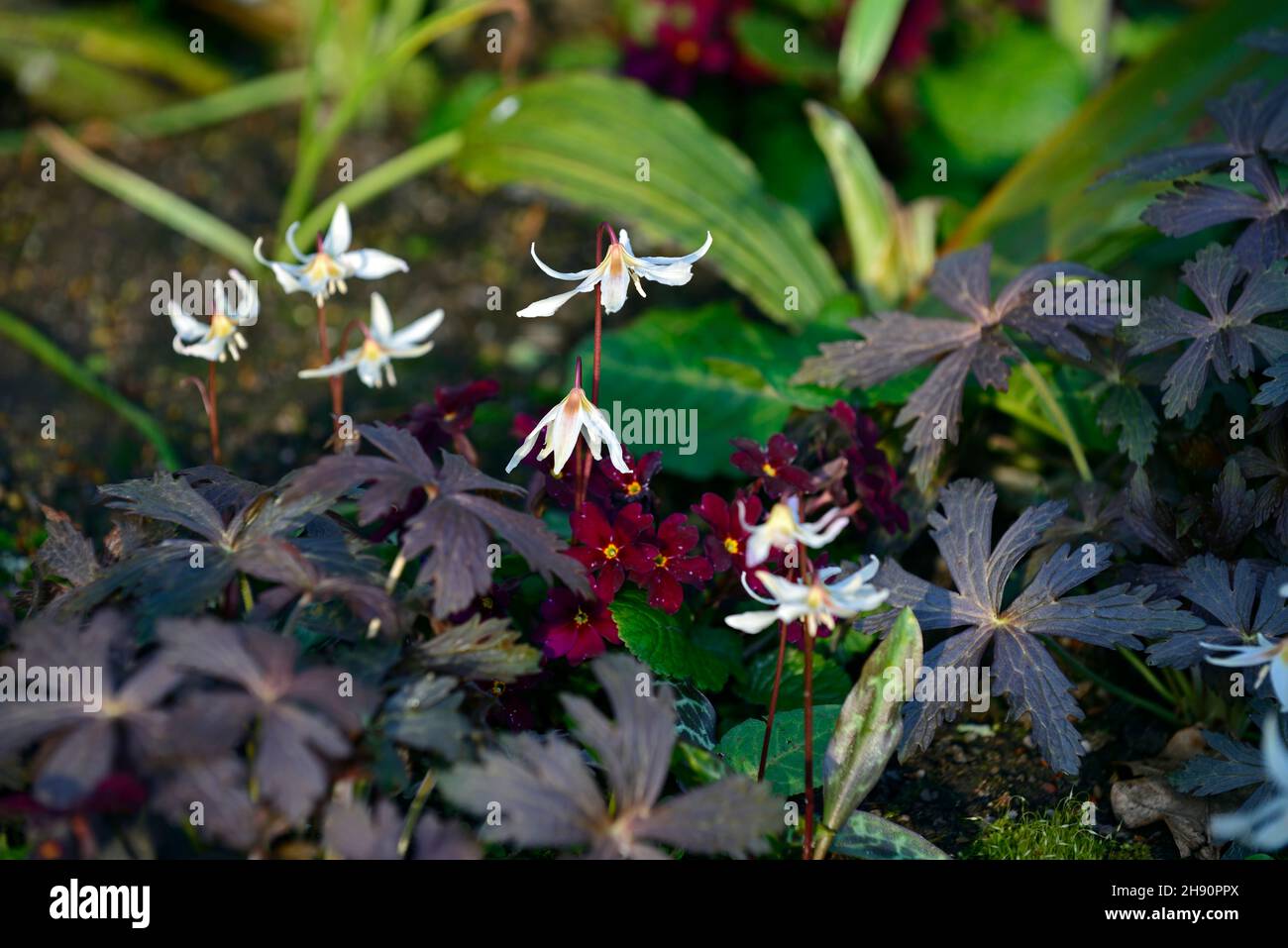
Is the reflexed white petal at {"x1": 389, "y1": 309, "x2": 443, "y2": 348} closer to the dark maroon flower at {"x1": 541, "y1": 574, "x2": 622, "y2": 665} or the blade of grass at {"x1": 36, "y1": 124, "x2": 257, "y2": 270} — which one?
the dark maroon flower at {"x1": 541, "y1": 574, "x2": 622, "y2": 665}

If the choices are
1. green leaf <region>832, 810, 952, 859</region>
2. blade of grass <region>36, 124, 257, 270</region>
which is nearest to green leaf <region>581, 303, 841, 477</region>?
green leaf <region>832, 810, 952, 859</region>

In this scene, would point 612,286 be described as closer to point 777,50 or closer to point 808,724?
point 808,724

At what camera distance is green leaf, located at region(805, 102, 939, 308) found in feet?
9.43

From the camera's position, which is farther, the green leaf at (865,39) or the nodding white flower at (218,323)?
the green leaf at (865,39)

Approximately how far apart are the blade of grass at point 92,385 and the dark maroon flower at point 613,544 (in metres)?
1.10

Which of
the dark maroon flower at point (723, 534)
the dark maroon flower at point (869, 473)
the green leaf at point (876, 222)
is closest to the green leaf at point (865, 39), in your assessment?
the green leaf at point (876, 222)

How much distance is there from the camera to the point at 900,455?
7.73ft

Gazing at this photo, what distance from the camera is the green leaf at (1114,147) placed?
2.55 meters

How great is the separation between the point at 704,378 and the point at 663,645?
0.93 meters

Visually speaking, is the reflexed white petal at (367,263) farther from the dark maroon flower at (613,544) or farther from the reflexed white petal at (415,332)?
the dark maroon flower at (613,544)

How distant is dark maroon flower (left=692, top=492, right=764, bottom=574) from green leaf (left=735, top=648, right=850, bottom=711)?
21 cm

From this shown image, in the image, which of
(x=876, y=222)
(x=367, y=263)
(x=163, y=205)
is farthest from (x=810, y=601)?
(x=163, y=205)

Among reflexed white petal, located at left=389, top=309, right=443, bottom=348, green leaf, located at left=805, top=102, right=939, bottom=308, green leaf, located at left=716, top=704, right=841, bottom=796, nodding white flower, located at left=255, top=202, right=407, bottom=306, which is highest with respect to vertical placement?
green leaf, located at left=805, top=102, right=939, bottom=308
